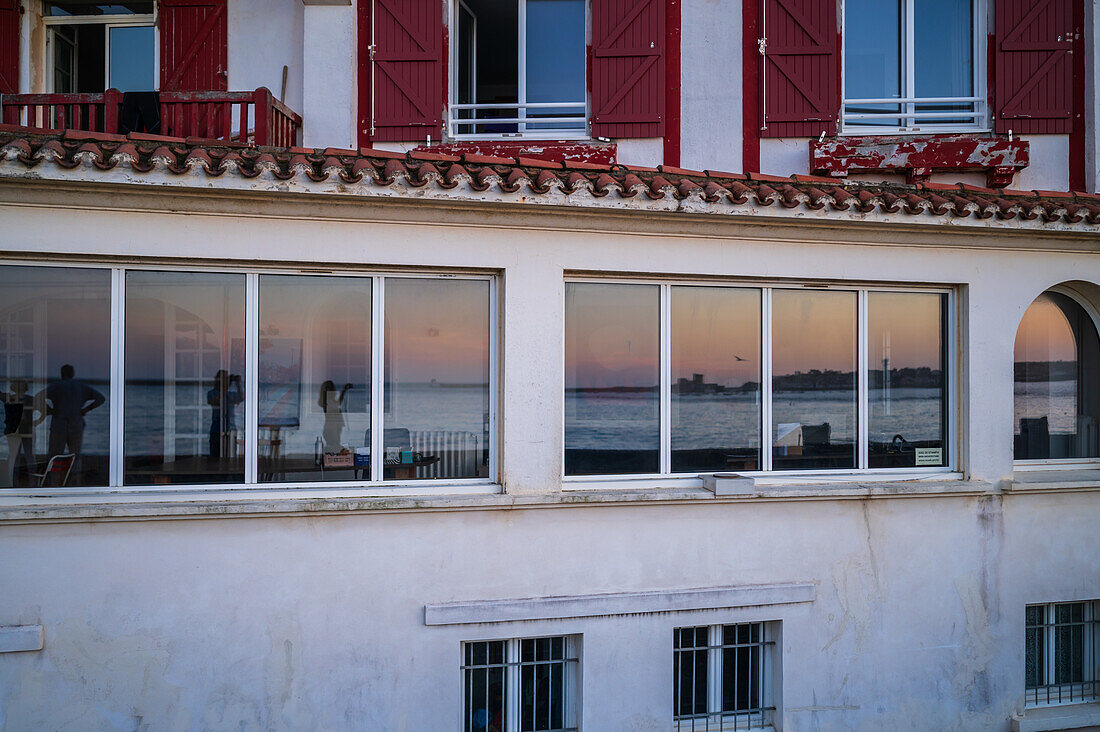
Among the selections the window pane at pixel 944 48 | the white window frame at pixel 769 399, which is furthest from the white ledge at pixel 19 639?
the window pane at pixel 944 48

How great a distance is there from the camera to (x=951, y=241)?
6816 mm

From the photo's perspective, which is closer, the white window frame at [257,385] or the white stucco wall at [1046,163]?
the white window frame at [257,385]

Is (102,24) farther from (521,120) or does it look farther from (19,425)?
(19,425)

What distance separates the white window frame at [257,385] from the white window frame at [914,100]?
16.4ft

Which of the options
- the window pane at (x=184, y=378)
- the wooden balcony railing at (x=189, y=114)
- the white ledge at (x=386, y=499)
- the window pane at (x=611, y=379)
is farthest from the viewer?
the wooden balcony railing at (x=189, y=114)

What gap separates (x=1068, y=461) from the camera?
7426mm

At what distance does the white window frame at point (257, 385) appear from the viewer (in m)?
5.64

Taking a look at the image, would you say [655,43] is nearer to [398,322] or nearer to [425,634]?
[398,322]

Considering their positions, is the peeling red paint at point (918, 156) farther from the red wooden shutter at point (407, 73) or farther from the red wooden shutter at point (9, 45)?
the red wooden shutter at point (9, 45)

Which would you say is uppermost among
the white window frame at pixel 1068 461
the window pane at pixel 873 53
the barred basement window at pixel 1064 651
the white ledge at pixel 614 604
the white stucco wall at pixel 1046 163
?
the window pane at pixel 873 53

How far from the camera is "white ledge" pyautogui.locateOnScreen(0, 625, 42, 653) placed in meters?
5.23

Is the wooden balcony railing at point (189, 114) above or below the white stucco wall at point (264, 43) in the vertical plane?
below

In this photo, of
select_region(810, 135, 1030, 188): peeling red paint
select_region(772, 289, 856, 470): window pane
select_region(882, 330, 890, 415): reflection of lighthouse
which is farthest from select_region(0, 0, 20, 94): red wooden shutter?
select_region(882, 330, 890, 415): reflection of lighthouse

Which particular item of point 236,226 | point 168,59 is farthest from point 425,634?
point 168,59
